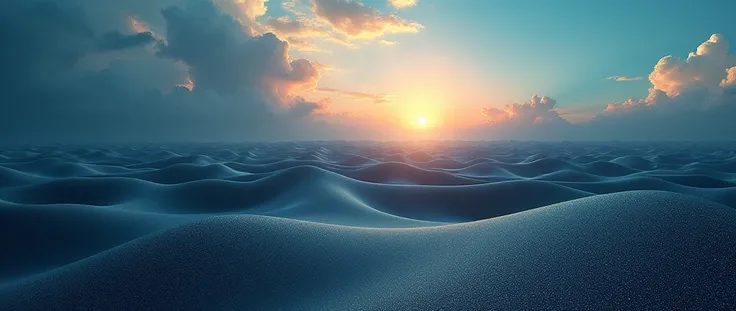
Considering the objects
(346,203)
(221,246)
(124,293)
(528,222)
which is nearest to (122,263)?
(124,293)

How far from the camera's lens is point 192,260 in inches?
91.0

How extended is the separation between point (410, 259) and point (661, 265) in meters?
1.27

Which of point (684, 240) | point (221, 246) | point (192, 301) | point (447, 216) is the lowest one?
point (447, 216)

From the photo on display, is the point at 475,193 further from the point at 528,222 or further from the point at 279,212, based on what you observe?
the point at 528,222

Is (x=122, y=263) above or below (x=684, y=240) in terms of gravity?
below

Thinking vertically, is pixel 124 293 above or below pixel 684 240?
below

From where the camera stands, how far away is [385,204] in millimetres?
6691

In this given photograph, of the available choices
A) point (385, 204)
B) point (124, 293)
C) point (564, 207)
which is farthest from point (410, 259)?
point (385, 204)

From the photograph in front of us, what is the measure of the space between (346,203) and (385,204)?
947 mm

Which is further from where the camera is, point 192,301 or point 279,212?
point 279,212

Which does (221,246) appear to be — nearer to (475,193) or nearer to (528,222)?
(528,222)

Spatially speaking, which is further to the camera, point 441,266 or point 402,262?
point 402,262

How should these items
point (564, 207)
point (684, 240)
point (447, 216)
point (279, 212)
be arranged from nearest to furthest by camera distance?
point (684, 240), point (564, 207), point (279, 212), point (447, 216)

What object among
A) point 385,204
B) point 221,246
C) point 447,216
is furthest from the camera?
point 385,204
